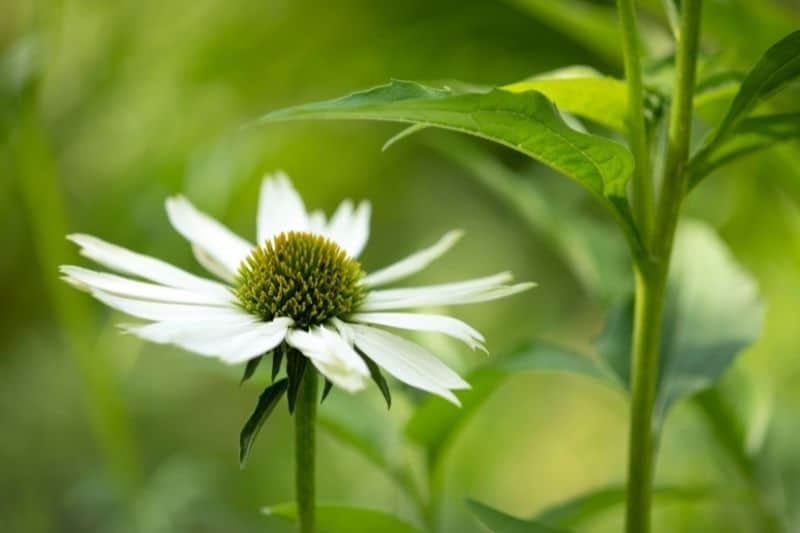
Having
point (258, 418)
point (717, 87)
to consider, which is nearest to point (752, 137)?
point (717, 87)

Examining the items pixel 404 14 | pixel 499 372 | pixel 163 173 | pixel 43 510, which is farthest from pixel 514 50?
pixel 499 372

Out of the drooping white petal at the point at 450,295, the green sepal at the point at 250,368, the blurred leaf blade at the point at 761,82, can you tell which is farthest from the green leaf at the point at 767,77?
the green sepal at the point at 250,368

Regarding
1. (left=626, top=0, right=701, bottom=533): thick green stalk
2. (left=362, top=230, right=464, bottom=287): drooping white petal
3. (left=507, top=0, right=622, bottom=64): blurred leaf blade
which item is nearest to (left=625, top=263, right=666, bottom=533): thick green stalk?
(left=626, top=0, right=701, bottom=533): thick green stalk

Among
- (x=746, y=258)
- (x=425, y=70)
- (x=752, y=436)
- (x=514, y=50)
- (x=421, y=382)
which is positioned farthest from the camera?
(x=514, y=50)

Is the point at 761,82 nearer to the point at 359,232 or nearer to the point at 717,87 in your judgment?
the point at 717,87

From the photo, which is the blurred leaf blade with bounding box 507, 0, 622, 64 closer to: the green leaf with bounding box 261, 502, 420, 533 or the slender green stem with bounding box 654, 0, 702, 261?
the slender green stem with bounding box 654, 0, 702, 261

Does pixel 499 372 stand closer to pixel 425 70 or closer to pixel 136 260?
pixel 136 260
